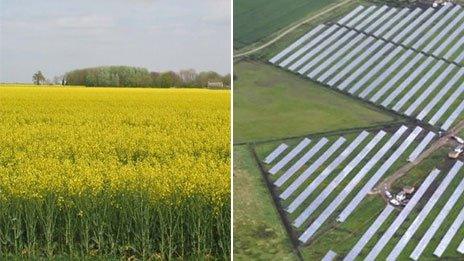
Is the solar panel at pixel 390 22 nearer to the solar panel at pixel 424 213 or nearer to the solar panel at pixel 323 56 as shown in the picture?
the solar panel at pixel 323 56

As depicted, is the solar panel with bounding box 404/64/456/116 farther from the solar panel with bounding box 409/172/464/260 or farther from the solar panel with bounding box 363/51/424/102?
the solar panel with bounding box 409/172/464/260

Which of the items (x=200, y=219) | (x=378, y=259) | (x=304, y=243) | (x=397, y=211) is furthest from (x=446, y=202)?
(x=200, y=219)

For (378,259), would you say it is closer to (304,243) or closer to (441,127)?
(304,243)

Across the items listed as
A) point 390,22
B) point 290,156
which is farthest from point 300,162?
point 390,22

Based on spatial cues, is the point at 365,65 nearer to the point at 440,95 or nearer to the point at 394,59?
the point at 394,59

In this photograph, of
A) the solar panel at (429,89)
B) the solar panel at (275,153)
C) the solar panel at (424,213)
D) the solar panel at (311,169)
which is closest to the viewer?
the solar panel at (424,213)

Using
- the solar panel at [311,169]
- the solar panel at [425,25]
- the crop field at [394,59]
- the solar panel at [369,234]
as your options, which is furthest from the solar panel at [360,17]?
the solar panel at [369,234]
